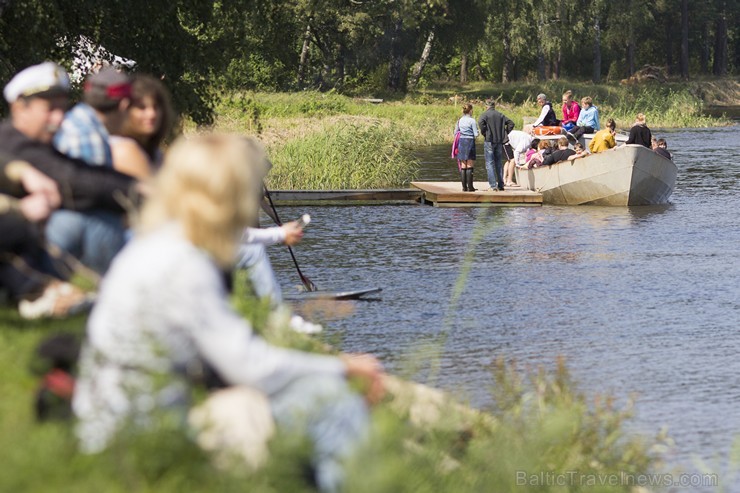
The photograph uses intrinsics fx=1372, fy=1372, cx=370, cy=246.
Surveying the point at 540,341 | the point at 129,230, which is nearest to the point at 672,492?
the point at 129,230

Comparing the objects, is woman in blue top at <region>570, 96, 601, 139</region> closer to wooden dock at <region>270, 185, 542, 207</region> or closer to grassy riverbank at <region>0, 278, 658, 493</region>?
wooden dock at <region>270, 185, 542, 207</region>

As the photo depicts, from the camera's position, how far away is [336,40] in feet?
237

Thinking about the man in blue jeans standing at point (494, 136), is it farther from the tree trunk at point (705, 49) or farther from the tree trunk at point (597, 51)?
the tree trunk at point (705, 49)

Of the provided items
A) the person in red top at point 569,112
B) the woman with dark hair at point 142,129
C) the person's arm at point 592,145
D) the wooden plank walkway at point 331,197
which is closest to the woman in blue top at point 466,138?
the wooden plank walkway at point 331,197

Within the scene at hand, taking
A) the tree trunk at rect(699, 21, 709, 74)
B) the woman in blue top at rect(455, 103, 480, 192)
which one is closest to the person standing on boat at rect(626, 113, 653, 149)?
the woman in blue top at rect(455, 103, 480, 192)

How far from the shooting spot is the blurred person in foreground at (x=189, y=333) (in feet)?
13.3

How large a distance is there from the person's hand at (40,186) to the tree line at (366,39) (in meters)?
8.48

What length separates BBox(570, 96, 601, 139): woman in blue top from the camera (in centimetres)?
2822

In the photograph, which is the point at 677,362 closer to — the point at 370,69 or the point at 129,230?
the point at 129,230

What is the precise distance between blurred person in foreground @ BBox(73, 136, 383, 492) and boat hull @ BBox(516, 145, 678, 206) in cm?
2137

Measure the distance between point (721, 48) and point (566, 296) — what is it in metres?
88.7

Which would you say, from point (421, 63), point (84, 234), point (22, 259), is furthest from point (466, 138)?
point (421, 63)

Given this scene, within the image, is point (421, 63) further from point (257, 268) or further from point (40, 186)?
point (40, 186)

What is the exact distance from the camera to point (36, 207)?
6387 mm
